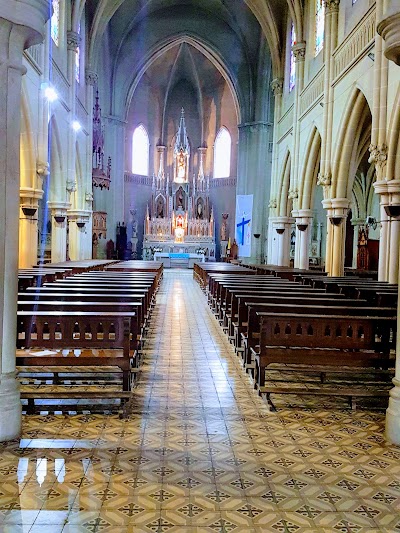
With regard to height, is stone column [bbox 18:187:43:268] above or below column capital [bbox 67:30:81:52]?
below

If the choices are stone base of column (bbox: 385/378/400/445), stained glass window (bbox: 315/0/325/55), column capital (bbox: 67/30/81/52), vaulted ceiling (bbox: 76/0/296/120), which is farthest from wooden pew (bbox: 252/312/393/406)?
vaulted ceiling (bbox: 76/0/296/120)

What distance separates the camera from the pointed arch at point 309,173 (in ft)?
72.6

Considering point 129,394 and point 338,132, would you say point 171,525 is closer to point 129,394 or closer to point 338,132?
point 129,394

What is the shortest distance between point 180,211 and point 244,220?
536 cm

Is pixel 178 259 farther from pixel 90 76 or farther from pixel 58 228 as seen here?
pixel 58 228

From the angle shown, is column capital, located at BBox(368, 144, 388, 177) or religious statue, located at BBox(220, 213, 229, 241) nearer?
column capital, located at BBox(368, 144, 388, 177)

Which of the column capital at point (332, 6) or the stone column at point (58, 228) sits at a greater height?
the column capital at point (332, 6)

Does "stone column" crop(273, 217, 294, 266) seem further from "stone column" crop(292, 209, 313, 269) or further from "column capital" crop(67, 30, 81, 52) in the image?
"column capital" crop(67, 30, 81, 52)

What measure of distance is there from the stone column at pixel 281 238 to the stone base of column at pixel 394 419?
22.9 meters

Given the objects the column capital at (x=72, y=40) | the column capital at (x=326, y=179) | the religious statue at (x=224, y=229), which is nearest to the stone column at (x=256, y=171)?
the religious statue at (x=224, y=229)

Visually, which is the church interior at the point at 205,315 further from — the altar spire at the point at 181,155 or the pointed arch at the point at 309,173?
the altar spire at the point at 181,155

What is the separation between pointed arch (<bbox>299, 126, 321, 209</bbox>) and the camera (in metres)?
22.1

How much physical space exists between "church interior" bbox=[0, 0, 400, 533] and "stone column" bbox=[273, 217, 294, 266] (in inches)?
5.1

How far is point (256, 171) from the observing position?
35625 mm
